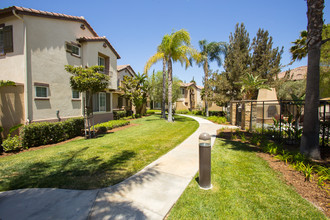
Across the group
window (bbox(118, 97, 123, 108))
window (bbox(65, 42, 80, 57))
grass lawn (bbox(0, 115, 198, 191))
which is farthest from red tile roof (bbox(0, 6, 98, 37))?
window (bbox(118, 97, 123, 108))

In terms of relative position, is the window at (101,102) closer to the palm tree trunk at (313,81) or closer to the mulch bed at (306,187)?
the mulch bed at (306,187)

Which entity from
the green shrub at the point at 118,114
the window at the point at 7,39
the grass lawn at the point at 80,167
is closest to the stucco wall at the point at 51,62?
the window at the point at 7,39

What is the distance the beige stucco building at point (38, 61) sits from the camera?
8.84 m

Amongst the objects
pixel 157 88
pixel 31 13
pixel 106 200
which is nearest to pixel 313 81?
pixel 106 200

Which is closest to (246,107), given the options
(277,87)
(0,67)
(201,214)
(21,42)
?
(201,214)

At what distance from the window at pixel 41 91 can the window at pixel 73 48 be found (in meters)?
3.44

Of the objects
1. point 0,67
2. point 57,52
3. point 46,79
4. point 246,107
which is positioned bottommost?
point 246,107

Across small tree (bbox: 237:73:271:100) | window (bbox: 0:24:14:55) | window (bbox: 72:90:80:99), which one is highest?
window (bbox: 0:24:14:55)

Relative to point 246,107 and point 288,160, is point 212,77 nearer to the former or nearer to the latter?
point 246,107

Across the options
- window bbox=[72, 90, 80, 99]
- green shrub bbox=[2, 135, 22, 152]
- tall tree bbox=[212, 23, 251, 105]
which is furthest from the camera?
tall tree bbox=[212, 23, 251, 105]

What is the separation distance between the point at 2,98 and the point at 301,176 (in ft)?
44.9

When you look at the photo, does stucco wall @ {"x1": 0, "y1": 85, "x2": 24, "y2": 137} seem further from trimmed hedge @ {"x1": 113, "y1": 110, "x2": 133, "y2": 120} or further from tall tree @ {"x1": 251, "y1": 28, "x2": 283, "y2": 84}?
tall tree @ {"x1": 251, "y1": 28, "x2": 283, "y2": 84}

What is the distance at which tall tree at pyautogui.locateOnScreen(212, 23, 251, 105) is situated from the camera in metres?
20.0

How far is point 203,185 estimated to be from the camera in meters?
3.56
